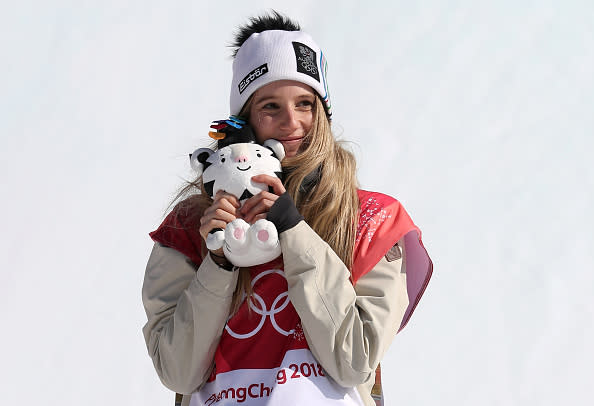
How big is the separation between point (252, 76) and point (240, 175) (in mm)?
324

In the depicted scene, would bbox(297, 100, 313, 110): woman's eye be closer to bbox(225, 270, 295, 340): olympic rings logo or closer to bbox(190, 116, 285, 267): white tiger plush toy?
bbox(190, 116, 285, 267): white tiger plush toy

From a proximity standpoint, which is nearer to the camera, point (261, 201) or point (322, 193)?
point (261, 201)

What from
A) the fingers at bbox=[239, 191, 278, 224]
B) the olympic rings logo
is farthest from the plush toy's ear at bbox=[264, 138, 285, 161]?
the olympic rings logo

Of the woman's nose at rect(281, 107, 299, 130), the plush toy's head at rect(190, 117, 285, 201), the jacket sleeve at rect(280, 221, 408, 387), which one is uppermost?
the woman's nose at rect(281, 107, 299, 130)

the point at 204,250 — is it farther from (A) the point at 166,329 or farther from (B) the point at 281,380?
(B) the point at 281,380

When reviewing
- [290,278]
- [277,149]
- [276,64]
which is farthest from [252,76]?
[290,278]

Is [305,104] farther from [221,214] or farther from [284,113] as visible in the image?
[221,214]

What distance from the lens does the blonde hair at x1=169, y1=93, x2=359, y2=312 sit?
165 centimetres

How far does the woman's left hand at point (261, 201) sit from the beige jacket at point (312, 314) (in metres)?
0.07

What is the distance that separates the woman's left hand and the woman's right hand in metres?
0.02

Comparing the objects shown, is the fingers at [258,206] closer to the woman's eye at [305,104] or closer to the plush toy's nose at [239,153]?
the plush toy's nose at [239,153]

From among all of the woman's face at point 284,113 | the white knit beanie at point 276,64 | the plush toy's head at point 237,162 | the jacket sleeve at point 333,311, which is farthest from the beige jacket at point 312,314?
the white knit beanie at point 276,64

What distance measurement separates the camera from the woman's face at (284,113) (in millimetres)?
1766

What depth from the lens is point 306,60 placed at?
6.00ft
